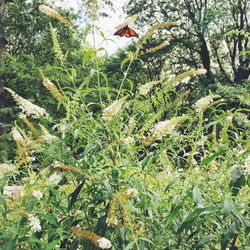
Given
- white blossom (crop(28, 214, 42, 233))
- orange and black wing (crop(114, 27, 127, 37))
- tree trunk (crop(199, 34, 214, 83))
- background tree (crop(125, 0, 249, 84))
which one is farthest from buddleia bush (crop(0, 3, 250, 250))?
tree trunk (crop(199, 34, 214, 83))

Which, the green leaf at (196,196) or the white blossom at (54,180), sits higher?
the white blossom at (54,180)

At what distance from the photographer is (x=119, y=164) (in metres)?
1.86

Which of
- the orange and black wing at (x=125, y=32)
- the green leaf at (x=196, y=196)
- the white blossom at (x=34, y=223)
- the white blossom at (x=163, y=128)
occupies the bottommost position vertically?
the green leaf at (x=196, y=196)

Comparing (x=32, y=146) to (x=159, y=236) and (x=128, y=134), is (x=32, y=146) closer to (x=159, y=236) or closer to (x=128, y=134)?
(x=128, y=134)

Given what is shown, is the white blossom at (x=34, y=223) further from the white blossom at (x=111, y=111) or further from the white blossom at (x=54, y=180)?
the white blossom at (x=111, y=111)

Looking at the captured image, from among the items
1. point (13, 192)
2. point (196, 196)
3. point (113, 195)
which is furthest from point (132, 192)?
point (13, 192)

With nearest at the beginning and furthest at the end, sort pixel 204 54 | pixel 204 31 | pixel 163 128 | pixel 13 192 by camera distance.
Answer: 1. pixel 163 128
2. pixel 13 192
3. pixel 204 31
4. pixel 204 54

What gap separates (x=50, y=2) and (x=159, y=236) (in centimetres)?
1507

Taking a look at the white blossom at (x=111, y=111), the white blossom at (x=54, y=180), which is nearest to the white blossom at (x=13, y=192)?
the white blossom at (x=54, y=180)

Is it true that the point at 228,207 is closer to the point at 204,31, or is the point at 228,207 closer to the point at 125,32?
the point at 125,32

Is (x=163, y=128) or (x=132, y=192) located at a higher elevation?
(x=163, y=128)

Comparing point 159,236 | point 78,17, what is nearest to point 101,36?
point 159,236

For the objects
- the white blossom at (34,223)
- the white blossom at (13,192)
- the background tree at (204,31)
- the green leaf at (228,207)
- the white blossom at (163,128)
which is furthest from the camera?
the background tree at (204,31)

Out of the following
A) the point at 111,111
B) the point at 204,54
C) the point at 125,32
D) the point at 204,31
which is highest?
the point at 125,32
